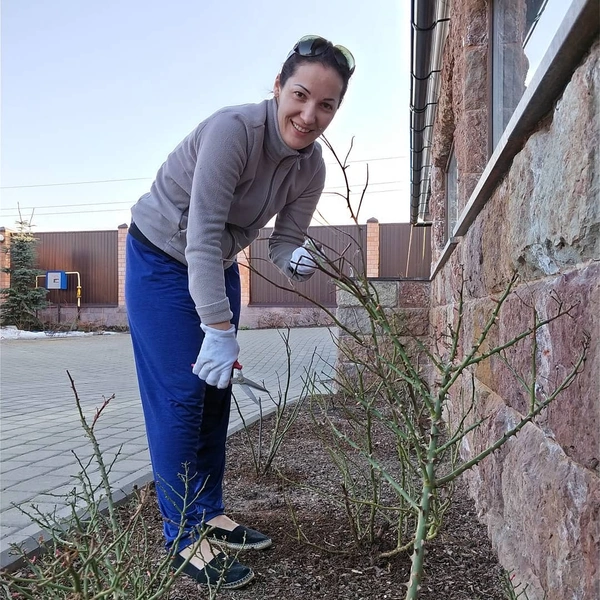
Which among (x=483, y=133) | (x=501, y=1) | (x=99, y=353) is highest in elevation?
(x=501, y=1)

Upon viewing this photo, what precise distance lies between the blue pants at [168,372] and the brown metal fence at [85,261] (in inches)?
693

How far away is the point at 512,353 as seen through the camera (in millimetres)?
1713

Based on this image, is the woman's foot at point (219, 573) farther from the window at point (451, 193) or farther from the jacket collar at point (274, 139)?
the window at point (451, 193)

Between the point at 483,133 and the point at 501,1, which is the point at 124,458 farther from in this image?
the point at 501,1

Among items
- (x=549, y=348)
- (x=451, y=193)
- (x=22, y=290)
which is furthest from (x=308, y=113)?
(x=22, y=290)

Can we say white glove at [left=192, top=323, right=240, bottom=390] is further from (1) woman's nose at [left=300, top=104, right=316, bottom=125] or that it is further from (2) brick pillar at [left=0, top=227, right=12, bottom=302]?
(2) brick pillar at [left=0, top=227, right=12, bottom=302]

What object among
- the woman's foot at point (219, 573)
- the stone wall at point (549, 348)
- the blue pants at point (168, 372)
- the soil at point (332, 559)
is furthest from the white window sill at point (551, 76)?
the woman's foot at point (219, 573)

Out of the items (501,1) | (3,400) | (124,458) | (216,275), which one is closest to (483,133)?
(501,1)

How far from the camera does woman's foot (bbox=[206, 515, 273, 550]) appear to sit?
213cm

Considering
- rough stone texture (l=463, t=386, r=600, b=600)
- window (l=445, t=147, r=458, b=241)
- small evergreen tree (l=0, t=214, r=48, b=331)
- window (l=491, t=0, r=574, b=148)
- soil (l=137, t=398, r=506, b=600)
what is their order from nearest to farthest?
rough stone texture (l=463, t=386, r=600, b=600) < soil (l=137, t=398, r=506, b=600) < window (l=491, t=0, r=574, b=148) < window (l=445, t=147, r=458, b=241) < small evergreen tree (l=0, t=214, r=48, b=331)

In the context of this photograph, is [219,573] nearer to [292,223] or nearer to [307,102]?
[292,223]

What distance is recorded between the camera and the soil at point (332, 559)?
1.85 m

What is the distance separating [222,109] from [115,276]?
17883 millimetres

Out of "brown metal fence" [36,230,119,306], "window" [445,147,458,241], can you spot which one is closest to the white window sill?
"window" [445,147,458,241]
